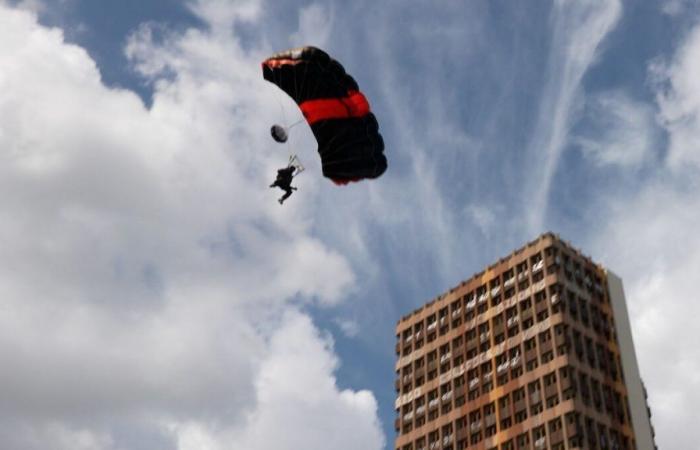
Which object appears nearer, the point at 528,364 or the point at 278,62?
the point at 278,62

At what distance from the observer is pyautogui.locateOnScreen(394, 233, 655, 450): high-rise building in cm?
10281

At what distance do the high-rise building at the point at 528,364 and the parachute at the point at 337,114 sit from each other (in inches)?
2269

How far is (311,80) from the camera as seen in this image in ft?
167

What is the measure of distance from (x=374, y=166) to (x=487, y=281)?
71834 mm

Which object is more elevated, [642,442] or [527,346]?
[527,346]

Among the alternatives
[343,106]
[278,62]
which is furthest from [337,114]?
[278,62]

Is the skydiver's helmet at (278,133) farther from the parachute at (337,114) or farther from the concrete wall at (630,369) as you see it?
the concrete wall at (630,369)

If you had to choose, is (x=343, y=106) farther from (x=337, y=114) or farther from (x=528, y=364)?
(x=528, y=364)

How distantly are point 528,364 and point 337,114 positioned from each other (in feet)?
212

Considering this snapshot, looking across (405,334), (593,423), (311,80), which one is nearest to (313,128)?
(311,80)

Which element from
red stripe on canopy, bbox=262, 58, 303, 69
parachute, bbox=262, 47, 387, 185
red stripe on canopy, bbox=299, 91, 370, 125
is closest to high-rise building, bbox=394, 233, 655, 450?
parachute, bbox=262, 47, 387, 185

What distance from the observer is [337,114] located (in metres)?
51.0

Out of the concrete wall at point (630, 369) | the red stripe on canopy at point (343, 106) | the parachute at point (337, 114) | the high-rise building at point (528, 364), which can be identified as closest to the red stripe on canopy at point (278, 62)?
the parachute at point (337, 114)

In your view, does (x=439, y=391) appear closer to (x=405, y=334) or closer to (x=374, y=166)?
(x=405, y=334)
